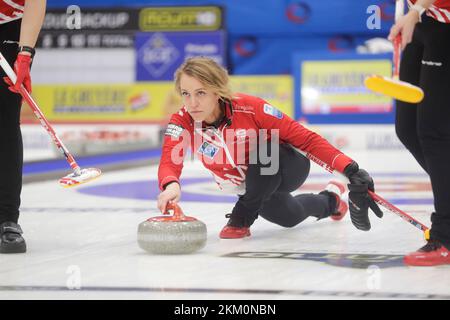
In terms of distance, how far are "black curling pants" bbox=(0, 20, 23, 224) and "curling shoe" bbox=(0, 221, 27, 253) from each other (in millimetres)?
54

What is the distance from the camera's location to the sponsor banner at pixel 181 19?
10461 mm

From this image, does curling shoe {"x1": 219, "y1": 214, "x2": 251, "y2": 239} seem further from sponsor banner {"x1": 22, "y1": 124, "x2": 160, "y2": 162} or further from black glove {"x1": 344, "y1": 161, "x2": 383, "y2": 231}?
sponsor banner {"x1": 22, "y1": 124, "x2": 160, "y2": 162}

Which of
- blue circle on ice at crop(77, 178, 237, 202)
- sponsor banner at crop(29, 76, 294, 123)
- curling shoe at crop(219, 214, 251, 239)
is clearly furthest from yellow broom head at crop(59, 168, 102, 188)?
sponsor banner at crop(29, 76, 294, 123)

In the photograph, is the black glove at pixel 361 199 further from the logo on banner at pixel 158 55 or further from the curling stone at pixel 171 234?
the logo on banner at pixel 158 55

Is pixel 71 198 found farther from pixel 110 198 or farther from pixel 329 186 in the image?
pixel 329 186

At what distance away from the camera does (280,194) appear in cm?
315

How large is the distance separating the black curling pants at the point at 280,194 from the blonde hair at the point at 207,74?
0.31m

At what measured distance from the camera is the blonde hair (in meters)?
2.73

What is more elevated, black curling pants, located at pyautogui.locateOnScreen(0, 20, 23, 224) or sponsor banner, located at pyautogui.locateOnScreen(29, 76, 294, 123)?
black curling pants, located at pyautogui.locateOnScreen(0, 20, 23, 224)

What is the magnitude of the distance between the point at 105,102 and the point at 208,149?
7.30 meters

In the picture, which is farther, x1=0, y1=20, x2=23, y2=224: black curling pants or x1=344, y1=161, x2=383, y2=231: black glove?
x1=0, y1=20, x2=23, y2=224: black curling pants

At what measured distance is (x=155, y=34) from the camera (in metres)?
10.5

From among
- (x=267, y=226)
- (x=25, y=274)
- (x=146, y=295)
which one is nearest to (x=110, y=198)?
(x=267, y=226)

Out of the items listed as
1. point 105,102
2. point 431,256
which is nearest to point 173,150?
point 431,256
